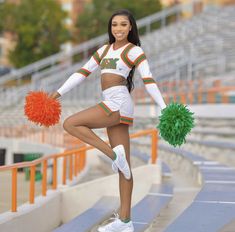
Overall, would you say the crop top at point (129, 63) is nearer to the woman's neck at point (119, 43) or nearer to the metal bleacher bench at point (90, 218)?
the woman's neck at point (119, 43)

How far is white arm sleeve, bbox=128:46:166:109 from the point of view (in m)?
4.14

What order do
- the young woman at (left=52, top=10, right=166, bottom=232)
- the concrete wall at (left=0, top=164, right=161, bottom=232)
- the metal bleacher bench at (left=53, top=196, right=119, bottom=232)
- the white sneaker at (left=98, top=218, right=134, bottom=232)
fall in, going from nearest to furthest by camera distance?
the young woman at (left=52, top=10, right=166, bottom=232) < the white sneaker at (left=98, top=218, right=134, bottom=232) < the metal bleacher bench at (left=53, top=196, right=119, bottom=232) < the concrete wall at (left=0, top=164, right=161, bottom=232)

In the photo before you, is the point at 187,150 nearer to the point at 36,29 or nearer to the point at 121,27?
the point at 121,27

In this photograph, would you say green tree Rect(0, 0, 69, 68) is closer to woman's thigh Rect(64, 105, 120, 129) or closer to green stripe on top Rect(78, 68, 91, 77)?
green stripe on top Rect(78, 68, 91, 77)

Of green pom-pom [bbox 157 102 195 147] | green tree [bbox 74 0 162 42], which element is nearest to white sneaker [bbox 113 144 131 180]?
green pom-pom [bbox 157 102 195 147]

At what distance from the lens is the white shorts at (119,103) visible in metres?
4.16

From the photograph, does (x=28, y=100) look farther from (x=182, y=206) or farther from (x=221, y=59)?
(x=221, y=59)

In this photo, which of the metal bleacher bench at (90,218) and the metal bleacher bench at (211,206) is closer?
the metal bleacher bench at (211,206)

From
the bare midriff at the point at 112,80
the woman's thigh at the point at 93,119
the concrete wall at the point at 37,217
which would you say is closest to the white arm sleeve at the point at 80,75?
the bare midriff at the point at 112,80

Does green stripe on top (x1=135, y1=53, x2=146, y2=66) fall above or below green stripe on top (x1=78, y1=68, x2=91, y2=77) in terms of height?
above

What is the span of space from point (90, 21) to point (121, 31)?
4193cm

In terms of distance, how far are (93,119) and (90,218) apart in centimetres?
131

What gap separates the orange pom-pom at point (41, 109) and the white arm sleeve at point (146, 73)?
2.33 feet

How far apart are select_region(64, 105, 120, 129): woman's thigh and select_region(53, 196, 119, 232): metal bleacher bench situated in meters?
0.94
